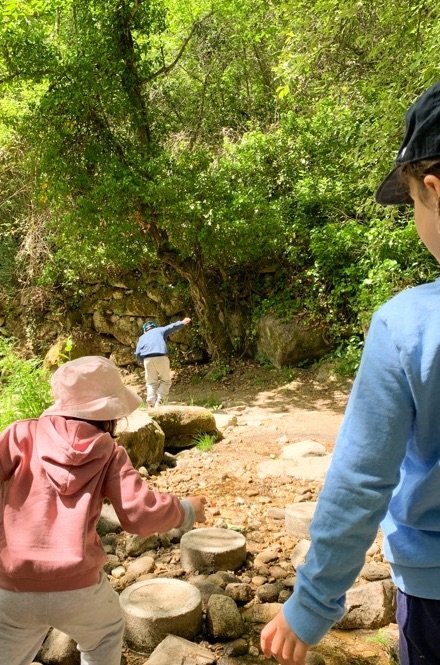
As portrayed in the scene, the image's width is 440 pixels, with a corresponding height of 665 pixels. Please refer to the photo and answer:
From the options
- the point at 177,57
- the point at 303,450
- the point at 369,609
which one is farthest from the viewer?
the point at 177,57

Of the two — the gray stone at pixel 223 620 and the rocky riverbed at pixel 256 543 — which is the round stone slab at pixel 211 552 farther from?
the gray stone at pixel 223 620

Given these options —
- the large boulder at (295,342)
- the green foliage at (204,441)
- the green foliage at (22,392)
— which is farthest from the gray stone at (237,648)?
the large boulder at (295,342)

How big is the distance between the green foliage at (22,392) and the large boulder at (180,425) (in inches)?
49.9

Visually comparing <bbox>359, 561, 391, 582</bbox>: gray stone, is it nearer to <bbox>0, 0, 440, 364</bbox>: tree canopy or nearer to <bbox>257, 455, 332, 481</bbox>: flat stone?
<bbox>257, 455, 332, 481</bbox>: flat stone

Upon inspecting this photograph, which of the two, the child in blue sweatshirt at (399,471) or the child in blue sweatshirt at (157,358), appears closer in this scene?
the child in blue sweatshirt at (399,471)

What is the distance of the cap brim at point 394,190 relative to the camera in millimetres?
1141

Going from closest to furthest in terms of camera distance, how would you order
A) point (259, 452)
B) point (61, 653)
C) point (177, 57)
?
point (61, 653)
point (259, 452)
point (177, 57)

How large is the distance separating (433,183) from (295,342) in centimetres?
942

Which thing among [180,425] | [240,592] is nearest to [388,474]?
[240,592]

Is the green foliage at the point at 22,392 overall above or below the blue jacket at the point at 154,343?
above

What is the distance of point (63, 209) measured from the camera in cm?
1115

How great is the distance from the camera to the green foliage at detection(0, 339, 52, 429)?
4.88m

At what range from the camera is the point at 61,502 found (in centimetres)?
182

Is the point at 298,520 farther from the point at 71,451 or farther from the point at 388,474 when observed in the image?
the point at 388,474
